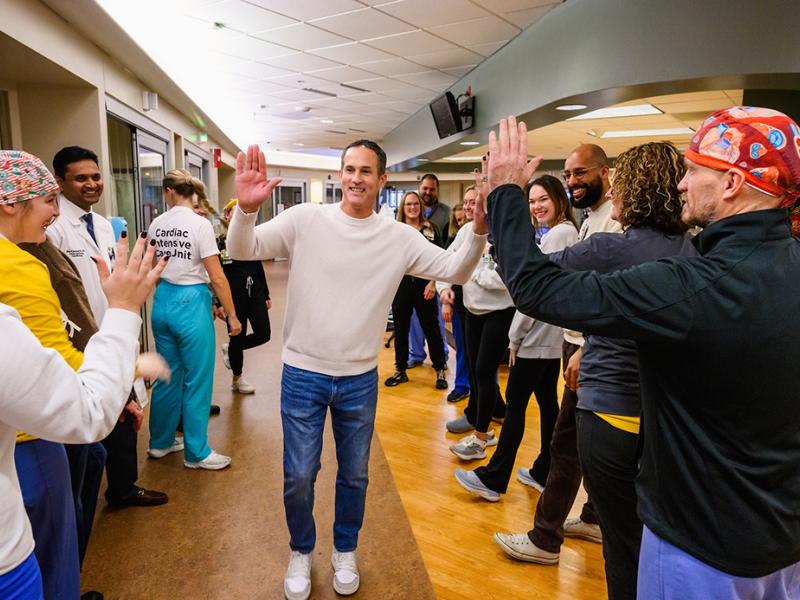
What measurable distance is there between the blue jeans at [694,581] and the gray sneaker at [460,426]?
8.39 feet

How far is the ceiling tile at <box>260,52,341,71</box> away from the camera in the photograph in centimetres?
548

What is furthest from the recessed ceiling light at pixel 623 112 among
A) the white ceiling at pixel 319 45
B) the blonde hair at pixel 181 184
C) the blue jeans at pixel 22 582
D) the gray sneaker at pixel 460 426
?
the blue jeans at pixel 22 582

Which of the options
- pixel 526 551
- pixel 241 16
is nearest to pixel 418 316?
pixel 526 551

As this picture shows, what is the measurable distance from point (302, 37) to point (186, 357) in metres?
3.40

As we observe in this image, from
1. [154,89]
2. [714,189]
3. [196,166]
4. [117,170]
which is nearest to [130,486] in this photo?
[714,189]

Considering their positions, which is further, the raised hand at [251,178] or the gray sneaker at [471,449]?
the gray sneaker at [471,449]

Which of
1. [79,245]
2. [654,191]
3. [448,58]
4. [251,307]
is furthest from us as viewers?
[448,58]

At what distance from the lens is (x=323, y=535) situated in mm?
2422

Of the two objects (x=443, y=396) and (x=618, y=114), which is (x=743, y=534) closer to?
(x=443, y=396)

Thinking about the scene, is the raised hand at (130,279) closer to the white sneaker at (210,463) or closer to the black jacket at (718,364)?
the black jacket at (718,364)

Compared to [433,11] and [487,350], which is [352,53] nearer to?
[433,11]

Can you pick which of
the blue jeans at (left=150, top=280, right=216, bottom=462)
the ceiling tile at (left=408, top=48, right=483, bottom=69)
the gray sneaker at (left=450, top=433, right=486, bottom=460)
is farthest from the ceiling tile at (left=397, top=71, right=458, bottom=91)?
the gray sneaker at (left=450, top=433, right=486, bottom=460)

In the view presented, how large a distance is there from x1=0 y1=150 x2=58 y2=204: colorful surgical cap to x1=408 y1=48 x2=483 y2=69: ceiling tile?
4.90m

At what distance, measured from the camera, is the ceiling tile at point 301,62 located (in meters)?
5.48
